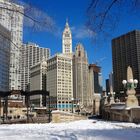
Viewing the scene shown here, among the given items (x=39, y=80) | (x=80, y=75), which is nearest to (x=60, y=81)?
(x=39, y=80)

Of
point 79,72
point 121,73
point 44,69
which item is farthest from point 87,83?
point 121,73

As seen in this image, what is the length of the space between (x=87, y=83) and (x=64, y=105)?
26.6 m

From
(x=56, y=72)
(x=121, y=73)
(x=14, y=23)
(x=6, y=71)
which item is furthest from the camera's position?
(x=56, y=72)

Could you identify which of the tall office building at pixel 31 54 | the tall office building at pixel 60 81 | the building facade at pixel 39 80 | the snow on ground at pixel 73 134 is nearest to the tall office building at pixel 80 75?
the tall office building at pixel 60 81

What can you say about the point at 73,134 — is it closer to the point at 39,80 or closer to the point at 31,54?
the point at 31,54

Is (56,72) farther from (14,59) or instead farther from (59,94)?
(14,59)

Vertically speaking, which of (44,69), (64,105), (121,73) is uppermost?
(44,69)

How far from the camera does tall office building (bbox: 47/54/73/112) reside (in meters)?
157

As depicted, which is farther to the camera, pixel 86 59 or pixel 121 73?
pixel 86 59

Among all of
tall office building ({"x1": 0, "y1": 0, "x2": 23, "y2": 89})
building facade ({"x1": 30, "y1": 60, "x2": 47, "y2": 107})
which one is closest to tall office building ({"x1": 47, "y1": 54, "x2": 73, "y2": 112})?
building facade ({"x1": 30, "y1": 60, "x2": 47, "y2": 107})

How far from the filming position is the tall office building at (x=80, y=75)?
17100 cm

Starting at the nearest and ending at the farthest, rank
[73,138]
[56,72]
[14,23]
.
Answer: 1. [73,138]
2. [14,23]
3. [56,72]

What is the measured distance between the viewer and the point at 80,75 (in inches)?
6786

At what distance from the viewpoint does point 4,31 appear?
11.8 metres
